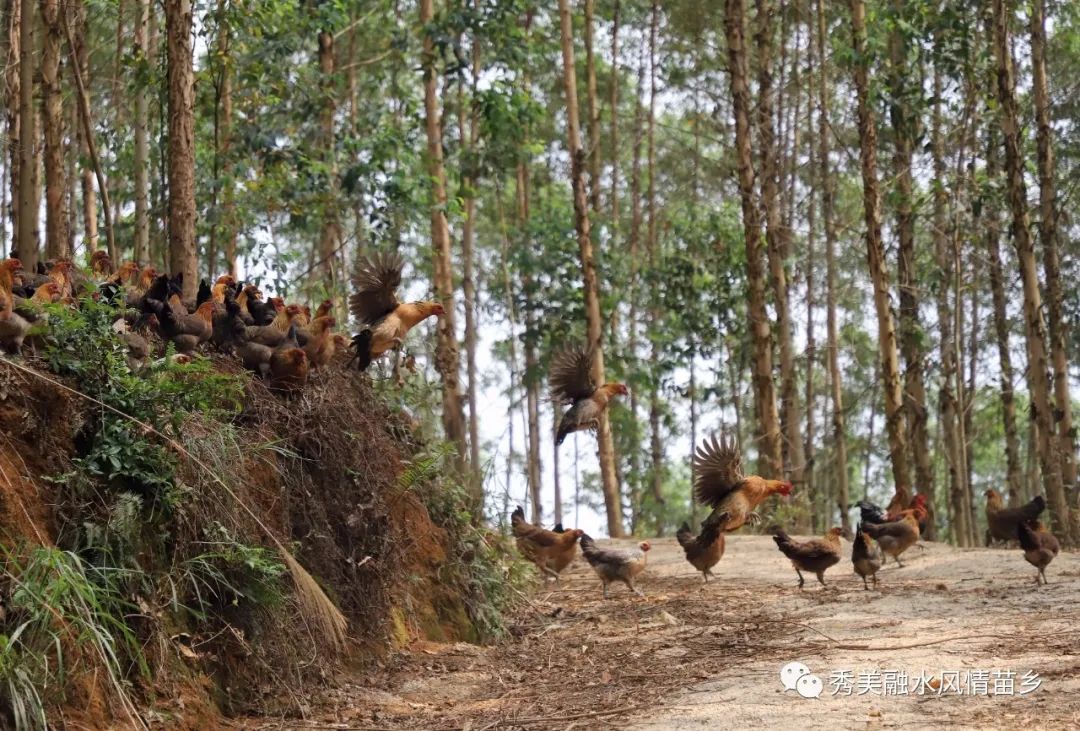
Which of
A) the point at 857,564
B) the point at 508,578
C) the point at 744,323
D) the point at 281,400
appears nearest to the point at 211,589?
the point at 281,400

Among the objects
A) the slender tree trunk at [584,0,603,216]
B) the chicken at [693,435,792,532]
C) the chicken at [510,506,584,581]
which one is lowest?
the chicken at [510,506,584,581]

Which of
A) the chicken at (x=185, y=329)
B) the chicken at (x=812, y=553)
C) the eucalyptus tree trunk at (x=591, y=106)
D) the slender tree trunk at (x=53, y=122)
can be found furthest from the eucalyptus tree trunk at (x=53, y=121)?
the eucalyptus tree trunk at (x=591, y=106)

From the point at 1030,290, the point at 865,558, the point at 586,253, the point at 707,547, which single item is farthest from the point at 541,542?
the point at 586,253

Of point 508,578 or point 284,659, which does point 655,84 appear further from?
point 284,659

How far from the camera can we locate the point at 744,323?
27.1m

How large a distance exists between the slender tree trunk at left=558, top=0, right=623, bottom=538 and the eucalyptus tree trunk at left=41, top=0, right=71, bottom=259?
9.96m

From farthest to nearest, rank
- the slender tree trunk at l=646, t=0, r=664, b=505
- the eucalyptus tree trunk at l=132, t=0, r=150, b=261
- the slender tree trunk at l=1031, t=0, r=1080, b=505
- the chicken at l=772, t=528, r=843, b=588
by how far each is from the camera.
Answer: the slender tree trunk at l=646, t=0, r=664, b=505 < the slender tree trunk at l=1031, t=0, r=1080, b=505 < the eucalyptus tree trunk at l=132, t=0, r=150, b=261 < the chicken at l=772, t=528, r=843, b=588

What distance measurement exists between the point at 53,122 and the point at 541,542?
6.49m

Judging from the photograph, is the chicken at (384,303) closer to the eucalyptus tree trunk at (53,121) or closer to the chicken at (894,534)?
the eucalyptus tree trunk at (53,121)

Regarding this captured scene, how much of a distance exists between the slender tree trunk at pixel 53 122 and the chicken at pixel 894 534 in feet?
27.7

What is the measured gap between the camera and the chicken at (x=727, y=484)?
12836mm

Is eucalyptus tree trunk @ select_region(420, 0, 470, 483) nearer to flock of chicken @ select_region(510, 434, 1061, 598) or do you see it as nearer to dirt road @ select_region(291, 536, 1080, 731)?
flock of chicken @ select_region(510, 434, 1061, 598)

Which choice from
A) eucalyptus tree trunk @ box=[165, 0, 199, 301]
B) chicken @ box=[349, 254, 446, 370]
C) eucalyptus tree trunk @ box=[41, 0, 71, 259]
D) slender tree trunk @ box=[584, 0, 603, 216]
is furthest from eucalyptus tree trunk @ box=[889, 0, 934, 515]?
eucalyptus tree trunk @ box=[41, 0, 71, 259]

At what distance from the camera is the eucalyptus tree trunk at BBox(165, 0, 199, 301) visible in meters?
10.1
